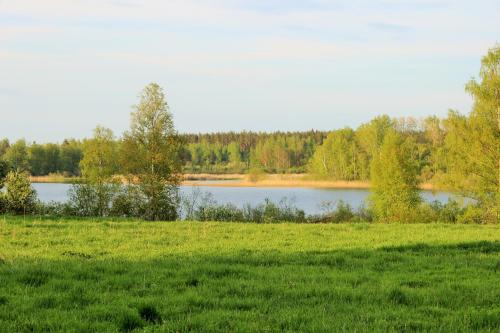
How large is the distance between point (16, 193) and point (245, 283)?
70.0ft

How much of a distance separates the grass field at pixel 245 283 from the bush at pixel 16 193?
416 inches

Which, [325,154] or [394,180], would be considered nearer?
[394,180]

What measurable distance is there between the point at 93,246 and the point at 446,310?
35.2 ft

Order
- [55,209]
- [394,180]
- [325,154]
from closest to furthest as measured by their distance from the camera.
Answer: [55,209] → [394,180] → [325,154]

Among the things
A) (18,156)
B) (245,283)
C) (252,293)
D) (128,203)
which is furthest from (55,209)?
(18,156)

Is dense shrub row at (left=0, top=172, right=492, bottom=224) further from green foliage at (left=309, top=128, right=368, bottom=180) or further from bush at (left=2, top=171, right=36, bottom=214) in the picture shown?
green foliage at (left=309, top=128, right=368, bottom=180)

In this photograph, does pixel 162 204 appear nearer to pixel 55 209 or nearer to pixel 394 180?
pixel 55 209

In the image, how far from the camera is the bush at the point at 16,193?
27.5m

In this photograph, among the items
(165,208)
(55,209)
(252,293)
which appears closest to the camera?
(252,293)

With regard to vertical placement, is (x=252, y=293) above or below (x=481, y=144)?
below

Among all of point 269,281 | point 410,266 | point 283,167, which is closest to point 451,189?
point 410,266

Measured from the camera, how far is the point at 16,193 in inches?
1085

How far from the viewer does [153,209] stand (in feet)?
112

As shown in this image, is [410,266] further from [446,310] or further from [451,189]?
[451,189]
